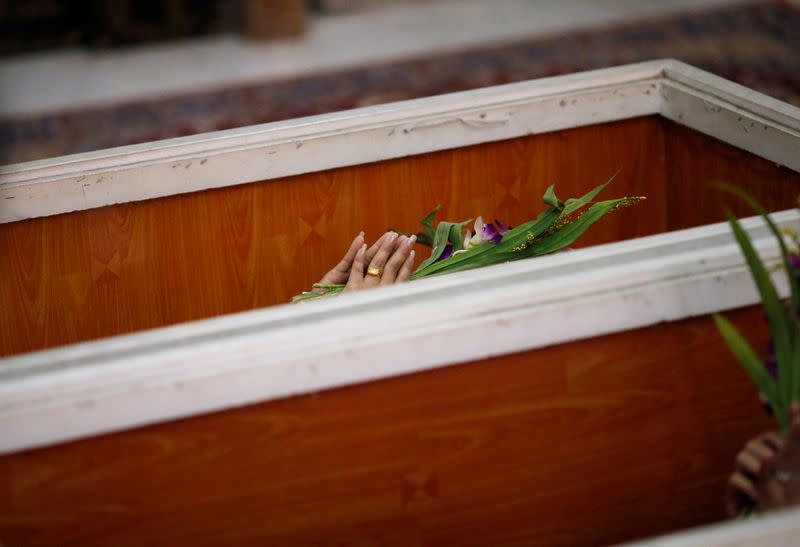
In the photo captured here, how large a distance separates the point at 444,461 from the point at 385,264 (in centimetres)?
39

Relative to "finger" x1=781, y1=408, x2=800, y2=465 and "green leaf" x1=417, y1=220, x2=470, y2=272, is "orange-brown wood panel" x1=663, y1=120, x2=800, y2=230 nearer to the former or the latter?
"green leaf" x1=417, y1=220, x2=470, y2=272

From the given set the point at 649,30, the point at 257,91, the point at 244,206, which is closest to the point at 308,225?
the point at 244,206

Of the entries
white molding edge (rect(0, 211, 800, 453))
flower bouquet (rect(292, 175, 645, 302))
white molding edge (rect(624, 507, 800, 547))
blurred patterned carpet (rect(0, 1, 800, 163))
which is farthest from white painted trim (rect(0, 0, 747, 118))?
white molding edge (rect(624, 507, 800, 547))

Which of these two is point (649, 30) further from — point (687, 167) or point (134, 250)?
point (134, 250)

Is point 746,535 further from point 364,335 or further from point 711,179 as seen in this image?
point 711,179

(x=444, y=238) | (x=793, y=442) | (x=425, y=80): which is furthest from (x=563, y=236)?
(x=425, y=80)

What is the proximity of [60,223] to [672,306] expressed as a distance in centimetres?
90

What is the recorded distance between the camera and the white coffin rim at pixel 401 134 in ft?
4.99

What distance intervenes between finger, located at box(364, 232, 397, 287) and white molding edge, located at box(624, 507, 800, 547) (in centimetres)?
63

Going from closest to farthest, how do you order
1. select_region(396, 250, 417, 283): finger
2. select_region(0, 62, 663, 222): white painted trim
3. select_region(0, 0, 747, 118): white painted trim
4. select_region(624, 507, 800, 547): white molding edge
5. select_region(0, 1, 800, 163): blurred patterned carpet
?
select_region(624, 507, 800, 547): white molding edge → select_region(396, 250, 417, 283): finger → select_region(0, 62, 663, 222): white painted trim → select_region(0, 1, 800, 163): blurred patterned carpet → select_region(0, 0, 747, 118): white painted trim

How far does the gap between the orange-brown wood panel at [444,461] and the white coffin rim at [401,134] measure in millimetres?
576

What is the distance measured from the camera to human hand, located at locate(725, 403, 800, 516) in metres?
0.94

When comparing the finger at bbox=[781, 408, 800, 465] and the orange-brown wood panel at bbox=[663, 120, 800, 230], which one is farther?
the orange-brown wood panel at bbox=[663, 120, 800, 230]

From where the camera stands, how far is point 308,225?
66.0 inches
